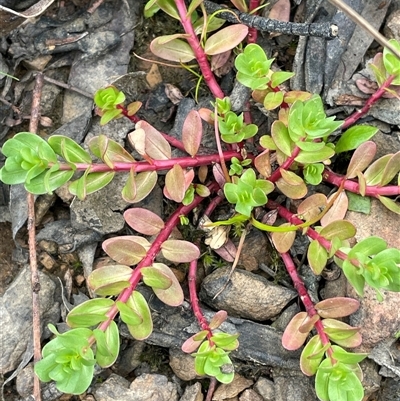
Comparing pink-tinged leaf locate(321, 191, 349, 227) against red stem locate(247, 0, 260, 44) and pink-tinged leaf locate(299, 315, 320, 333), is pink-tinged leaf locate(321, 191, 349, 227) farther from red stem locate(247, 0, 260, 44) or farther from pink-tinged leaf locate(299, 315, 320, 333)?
red stem locate(247, 0, 260, 44)

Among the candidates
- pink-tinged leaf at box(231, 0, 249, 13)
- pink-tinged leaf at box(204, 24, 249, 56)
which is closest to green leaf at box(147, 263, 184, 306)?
pink-tinged leaf at box(204, 24, 249, 56)

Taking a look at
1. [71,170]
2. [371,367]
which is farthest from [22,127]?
[371,367]

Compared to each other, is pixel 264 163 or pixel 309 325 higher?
pixel 264 163

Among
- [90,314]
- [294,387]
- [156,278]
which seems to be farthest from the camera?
[294,387]

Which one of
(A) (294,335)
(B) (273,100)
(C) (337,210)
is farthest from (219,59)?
(A) (294,335)

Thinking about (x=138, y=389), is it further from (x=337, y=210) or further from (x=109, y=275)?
(x=337, y=210)

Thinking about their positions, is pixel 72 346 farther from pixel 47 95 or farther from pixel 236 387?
pixel 47 95
